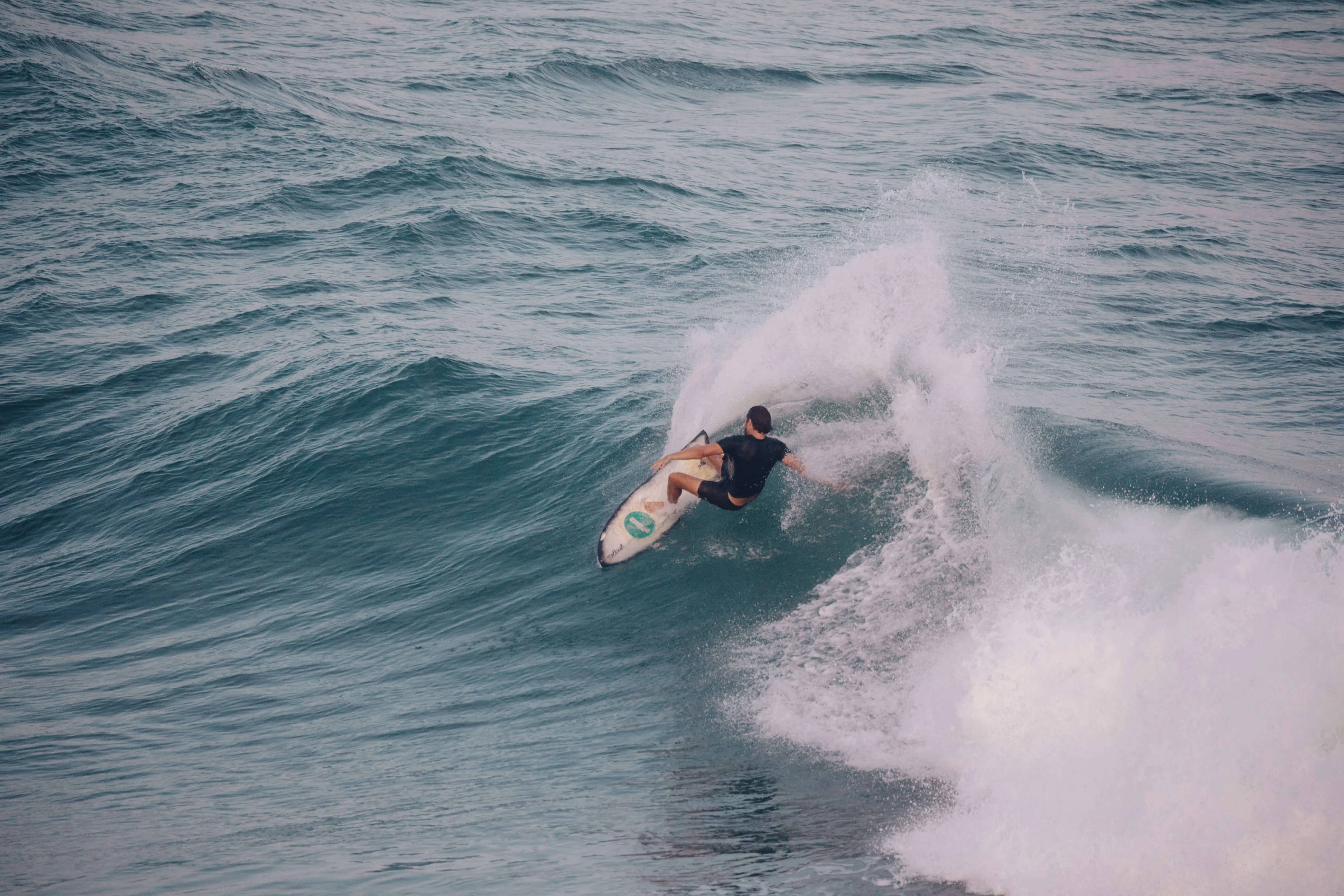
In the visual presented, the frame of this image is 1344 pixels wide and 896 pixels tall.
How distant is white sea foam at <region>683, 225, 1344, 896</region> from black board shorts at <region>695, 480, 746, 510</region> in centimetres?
134

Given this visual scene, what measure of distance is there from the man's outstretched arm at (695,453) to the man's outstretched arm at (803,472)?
661 millimetres

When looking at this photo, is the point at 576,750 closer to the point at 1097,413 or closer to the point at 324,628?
the point at 324,628

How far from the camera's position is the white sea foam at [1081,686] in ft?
20.0

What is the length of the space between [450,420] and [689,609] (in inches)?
209

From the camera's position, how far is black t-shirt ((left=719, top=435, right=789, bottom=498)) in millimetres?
9820

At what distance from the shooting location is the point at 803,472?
9.91m

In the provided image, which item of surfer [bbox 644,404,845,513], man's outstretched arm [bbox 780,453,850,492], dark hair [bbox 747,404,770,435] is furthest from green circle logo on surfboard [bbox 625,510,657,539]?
dark hair [bbox 747,404,770,435]

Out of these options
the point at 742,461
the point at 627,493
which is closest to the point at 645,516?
the point at 627,493

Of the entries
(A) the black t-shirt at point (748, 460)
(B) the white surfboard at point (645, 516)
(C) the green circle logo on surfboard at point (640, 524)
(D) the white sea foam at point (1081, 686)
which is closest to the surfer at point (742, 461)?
(A) the black t-shirt at point (748, 460)

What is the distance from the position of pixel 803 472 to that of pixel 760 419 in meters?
0.72

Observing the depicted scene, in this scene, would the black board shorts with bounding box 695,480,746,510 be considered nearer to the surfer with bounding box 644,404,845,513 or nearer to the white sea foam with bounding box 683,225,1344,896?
the surfer with bounding box 644,404,845,513

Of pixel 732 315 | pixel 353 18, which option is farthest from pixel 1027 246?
pixel 353 18

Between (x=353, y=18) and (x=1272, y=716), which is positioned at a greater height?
(x=353, y=18)

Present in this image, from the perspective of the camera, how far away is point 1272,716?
637 centimetres
